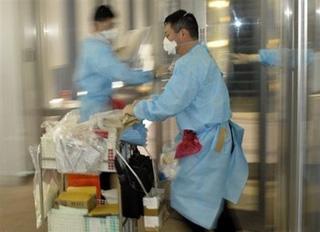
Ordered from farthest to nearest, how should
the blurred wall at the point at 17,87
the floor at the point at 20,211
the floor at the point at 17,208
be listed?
the blurred wall at the point at 17,87, the floor at the point at 17,208, the floor at the point at 20,211

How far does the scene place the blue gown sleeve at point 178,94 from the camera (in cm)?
202

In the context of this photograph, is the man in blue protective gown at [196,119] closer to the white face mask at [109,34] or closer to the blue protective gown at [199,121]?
the blue protective gown at [199,121]

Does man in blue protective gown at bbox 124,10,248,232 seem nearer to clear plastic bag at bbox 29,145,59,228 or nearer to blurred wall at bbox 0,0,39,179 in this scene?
clear plastic bag at bbox 29,145,59,228

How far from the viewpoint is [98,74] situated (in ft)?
8.18

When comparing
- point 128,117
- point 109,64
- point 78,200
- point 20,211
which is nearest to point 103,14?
point 109,64

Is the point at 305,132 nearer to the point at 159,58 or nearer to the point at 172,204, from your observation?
the point at 172,204

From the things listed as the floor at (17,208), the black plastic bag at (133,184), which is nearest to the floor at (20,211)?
the floor at (17,208)

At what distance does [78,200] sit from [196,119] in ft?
2.57

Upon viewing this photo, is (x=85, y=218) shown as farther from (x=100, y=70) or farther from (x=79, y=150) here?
(x=100, y=70)

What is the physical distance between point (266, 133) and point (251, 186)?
0.37 meters

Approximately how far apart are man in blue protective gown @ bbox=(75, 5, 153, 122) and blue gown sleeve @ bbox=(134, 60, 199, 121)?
20.2 inches

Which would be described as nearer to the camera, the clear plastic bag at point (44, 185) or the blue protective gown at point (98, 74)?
the clear plastic bag at point (44, 185)

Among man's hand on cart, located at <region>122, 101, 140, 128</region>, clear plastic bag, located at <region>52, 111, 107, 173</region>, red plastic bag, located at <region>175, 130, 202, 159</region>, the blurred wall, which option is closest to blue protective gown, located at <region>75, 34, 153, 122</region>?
clear plastic bag, located at <region>52, 111, 107, 173</region>

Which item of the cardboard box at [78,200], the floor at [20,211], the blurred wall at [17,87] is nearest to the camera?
the cardboard box at [78,200]
